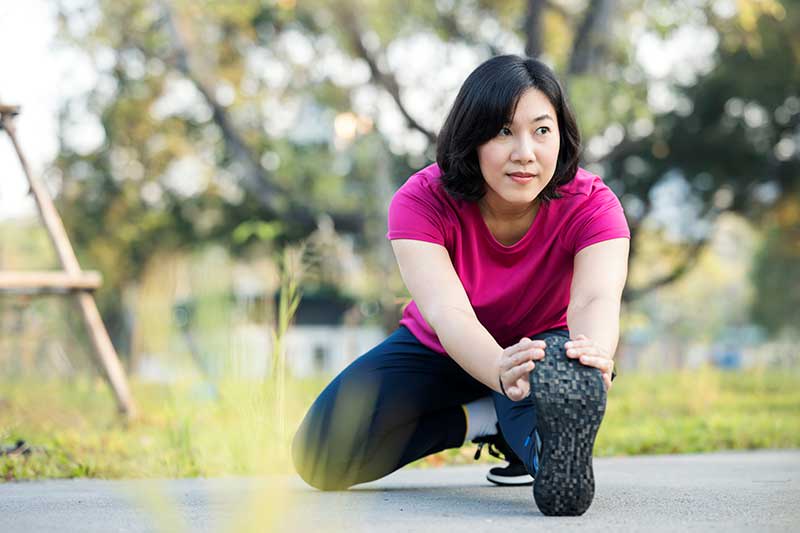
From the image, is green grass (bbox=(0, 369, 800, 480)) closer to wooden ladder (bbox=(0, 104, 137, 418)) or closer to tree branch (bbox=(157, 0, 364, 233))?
wooden ladder (bbox=(0, 104, 137, 418))

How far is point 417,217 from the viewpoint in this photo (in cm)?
269

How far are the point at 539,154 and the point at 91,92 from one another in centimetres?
1398

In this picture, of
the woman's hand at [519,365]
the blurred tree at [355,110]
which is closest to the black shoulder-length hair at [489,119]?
the woman's hand at [519,365]

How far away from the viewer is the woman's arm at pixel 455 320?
2.27m

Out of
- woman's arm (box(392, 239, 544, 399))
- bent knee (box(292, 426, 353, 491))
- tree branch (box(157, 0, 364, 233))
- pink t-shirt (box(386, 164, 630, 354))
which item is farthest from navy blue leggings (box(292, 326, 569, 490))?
tree branch (box(157, 0, 364, 233))

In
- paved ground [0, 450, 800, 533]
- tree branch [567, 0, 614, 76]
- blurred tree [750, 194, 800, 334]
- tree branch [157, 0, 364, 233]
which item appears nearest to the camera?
paved ground [0, 450, 800, 533]

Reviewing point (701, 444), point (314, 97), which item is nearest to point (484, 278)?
point (701, 444)

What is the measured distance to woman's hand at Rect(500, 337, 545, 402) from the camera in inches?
87.2

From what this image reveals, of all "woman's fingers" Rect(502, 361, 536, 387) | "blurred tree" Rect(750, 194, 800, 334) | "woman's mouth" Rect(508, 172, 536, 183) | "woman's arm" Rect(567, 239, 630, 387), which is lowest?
"blurred tree" Rect(750, 194, 800, 334)

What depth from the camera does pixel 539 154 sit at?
2.59m

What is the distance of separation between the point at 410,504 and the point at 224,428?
179 centimetres

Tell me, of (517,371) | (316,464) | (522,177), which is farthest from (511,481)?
(522,177)

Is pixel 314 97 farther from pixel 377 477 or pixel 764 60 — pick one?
pixel 377 477

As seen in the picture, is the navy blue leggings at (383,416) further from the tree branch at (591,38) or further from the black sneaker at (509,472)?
the tree branch at (591,38)
